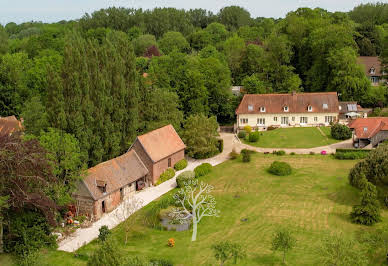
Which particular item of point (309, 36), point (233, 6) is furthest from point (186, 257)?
point (233, 6)

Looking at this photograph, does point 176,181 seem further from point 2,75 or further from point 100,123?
point 2,75

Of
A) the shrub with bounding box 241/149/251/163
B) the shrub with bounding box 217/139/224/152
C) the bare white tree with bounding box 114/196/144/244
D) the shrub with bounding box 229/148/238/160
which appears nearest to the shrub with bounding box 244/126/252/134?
the shrub with bounding box 217/139/224/152

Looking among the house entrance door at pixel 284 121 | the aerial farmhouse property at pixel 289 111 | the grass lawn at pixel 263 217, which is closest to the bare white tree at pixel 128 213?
the grass lawn at pixel 263 217

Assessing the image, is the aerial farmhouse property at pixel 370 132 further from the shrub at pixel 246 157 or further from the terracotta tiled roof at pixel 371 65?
the terracotta tiled roof at pixel 371 65

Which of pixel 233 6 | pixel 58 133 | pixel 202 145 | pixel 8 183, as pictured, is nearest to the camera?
pixel 8 183

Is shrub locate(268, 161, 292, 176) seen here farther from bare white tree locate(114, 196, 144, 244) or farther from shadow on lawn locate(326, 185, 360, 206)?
bare white tree locate(114, 196, 144, 244)

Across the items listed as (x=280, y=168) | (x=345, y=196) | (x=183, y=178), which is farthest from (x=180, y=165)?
(x=345, y=196)

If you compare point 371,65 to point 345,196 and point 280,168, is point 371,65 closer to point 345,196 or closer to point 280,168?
point 280,168
